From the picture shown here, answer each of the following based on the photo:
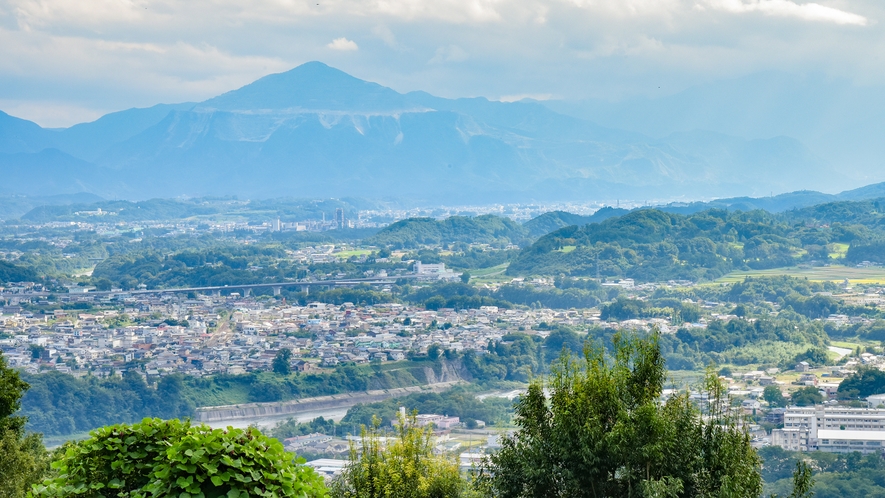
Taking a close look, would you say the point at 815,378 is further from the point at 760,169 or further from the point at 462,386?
the point at 760,169

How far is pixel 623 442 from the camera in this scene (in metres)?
5.67

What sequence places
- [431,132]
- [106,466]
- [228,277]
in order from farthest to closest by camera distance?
[431,132]
[228,277]
[106,466]

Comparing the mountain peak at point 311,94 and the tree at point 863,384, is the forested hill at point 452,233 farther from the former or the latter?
the mountain peak at point 311,94

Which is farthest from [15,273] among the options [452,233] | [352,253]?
[452,233]

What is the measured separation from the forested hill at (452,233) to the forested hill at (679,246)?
12047 millimetres

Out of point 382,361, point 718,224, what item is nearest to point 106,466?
point 382,361

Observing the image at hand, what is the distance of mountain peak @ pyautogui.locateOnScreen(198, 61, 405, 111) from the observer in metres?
184

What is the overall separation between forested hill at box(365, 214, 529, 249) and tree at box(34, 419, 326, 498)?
58.2 m

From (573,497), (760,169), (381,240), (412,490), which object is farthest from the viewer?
(760,169)

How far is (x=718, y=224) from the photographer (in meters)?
51.3

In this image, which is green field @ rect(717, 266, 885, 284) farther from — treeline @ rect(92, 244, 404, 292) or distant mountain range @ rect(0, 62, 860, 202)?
distant mountain range @ rect(0, 62, 860, 202)

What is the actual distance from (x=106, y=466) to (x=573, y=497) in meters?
2.70

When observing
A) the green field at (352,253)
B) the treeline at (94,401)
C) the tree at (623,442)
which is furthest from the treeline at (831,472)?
the green field at (352,253)

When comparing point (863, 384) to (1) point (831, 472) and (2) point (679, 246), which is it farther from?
(2) point (679, 246)
